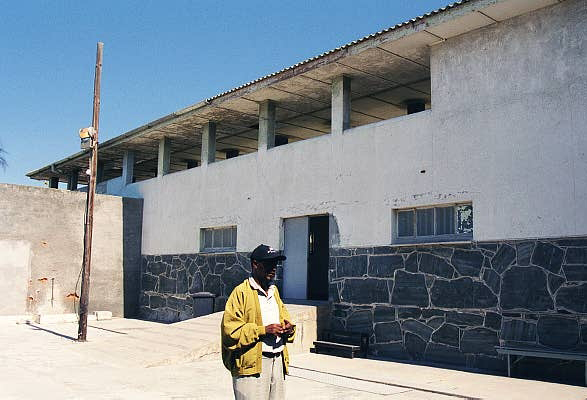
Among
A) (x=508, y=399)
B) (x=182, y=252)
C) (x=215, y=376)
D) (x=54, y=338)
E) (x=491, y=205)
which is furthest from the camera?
(x=182, y=252)

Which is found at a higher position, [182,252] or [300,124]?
[300,124]

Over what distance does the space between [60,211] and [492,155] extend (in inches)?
535

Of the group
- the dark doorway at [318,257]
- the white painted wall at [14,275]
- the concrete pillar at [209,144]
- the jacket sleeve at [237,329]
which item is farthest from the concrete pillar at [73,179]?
the jacket sleeve at [237,329]

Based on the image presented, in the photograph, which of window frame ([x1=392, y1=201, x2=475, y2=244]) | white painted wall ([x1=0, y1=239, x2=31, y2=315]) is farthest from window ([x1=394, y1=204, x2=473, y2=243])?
white painted wall ([x1=0, y1=239, x2=31, y2=315])

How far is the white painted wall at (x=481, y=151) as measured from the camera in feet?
31.3

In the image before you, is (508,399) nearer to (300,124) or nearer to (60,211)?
(300,124)

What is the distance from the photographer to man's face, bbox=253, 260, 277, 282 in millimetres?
4541

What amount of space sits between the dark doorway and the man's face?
920cm

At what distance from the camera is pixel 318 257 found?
14.0 m

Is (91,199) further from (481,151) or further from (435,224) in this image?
(481,151)

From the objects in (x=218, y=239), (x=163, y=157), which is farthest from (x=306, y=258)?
(x=163, y=157)

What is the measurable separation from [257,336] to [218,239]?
12778mm

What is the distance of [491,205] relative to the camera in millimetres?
10297

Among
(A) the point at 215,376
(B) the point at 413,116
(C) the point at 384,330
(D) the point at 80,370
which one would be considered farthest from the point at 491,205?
(D) the point at 80,370
